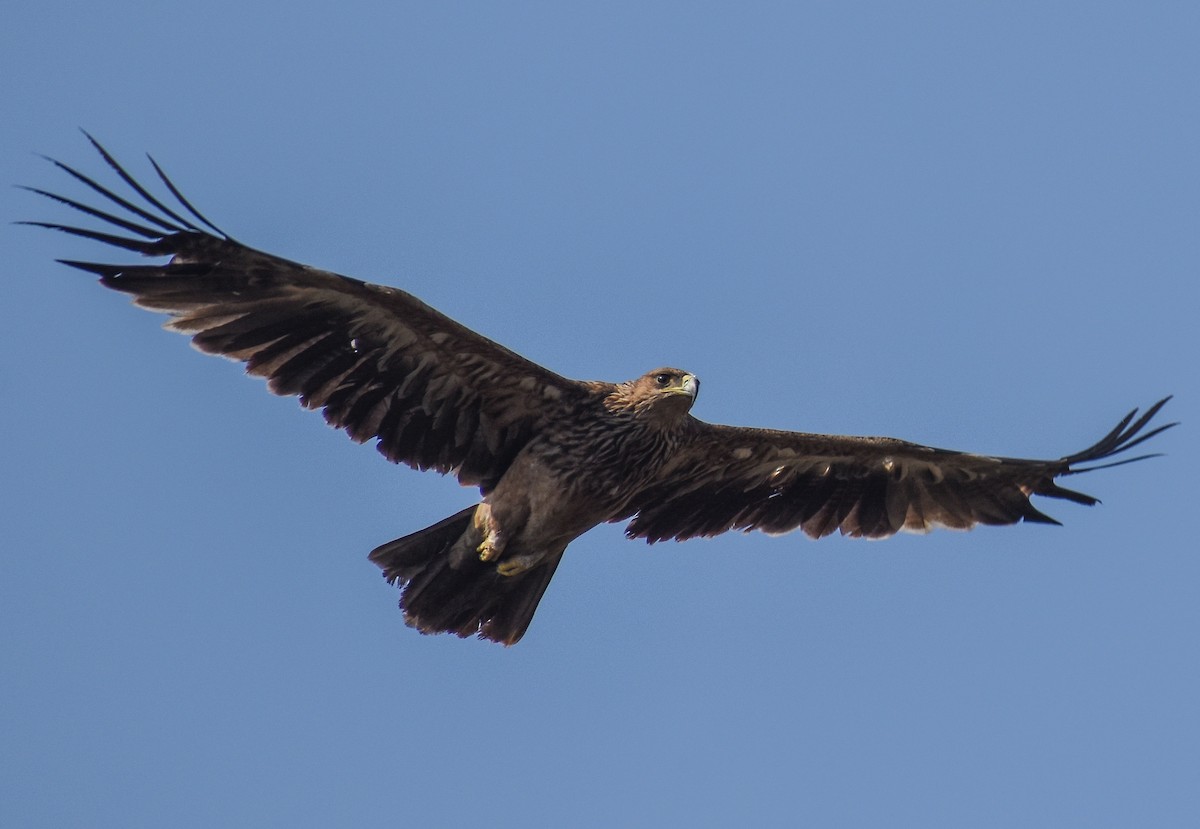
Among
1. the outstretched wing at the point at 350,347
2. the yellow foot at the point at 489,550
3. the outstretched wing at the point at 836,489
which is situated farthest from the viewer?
the outstretched wing at the point at 836,489

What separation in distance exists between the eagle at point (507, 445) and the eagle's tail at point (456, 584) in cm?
1

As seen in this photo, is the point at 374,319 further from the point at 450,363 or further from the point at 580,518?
the point at 580,518

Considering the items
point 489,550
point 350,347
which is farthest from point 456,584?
point 350,347

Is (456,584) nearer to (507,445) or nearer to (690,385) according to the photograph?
(507,445)

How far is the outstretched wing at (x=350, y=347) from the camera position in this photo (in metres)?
10.3

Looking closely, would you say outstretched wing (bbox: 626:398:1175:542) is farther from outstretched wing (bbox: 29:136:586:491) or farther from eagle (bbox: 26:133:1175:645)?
outstretched wing (bbox: 29:136:586:491)

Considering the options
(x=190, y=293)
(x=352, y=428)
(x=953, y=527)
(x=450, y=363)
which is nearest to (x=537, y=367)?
(x=450, y=363)

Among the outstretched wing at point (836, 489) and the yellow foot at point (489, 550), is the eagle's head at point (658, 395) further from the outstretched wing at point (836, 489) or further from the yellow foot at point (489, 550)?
the yellow foot at point (489, 550)

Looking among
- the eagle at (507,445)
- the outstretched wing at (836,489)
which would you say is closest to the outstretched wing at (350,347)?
the eagle at (507,445)

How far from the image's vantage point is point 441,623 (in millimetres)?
11508

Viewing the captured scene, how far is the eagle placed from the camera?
10.5 meters

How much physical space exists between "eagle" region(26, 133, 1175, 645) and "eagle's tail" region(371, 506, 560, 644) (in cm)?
1

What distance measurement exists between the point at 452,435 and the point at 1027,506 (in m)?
4.29

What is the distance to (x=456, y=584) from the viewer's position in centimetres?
1143
